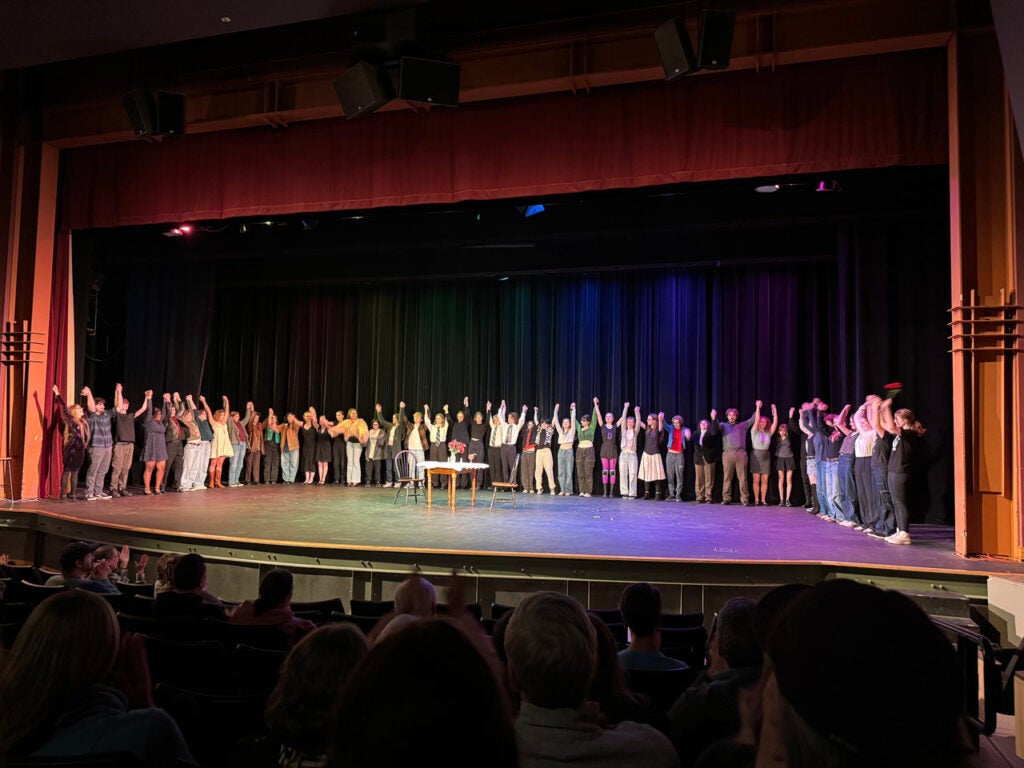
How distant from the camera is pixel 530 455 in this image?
13602 mm

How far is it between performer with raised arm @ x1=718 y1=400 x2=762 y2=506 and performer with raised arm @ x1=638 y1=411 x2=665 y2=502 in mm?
1061

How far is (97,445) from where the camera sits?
Answer: 1034cm

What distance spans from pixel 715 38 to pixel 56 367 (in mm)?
9650

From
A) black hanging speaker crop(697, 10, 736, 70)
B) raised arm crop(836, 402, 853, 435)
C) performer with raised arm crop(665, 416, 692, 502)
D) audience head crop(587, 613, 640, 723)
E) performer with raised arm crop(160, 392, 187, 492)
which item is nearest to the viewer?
audience head crop(587, 613, 640, 723)

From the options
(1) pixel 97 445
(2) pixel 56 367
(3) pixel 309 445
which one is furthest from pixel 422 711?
(3) pixel 309 445

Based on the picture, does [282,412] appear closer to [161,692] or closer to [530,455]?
[530,455]

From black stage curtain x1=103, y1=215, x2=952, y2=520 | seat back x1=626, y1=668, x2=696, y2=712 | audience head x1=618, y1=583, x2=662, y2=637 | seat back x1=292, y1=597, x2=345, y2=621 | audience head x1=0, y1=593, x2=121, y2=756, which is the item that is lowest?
seat back x1=292, y1=597, x2=345, y2=621

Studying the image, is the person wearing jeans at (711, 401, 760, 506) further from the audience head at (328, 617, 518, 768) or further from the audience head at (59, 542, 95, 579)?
the audience head at (328, 617, 518, 768)

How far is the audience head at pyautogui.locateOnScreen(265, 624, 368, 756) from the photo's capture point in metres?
1.56

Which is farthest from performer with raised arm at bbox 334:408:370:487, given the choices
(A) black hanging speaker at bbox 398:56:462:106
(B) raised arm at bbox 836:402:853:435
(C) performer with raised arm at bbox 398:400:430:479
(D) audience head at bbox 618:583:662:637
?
(D) audience head at bbox 618:583:662:637

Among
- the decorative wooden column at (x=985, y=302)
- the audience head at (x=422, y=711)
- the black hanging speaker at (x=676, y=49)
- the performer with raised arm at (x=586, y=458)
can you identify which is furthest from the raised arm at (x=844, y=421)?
the audience head at (x=422, y=711)

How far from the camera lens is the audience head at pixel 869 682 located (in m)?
0.77

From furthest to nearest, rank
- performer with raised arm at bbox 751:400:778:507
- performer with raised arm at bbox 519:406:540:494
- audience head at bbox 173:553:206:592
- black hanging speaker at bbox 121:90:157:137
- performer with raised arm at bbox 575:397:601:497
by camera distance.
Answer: performer with raised arm at bbox 519:406:540:494 < performer with raised arm at bbox 575:397:601:497 < performer with raised arm at bbox 751:400:778:507 < black hanging speaker at bbox 121:90:157:137 < audience head at bbox 173:553:206:592

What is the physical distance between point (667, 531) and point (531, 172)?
4211mm
